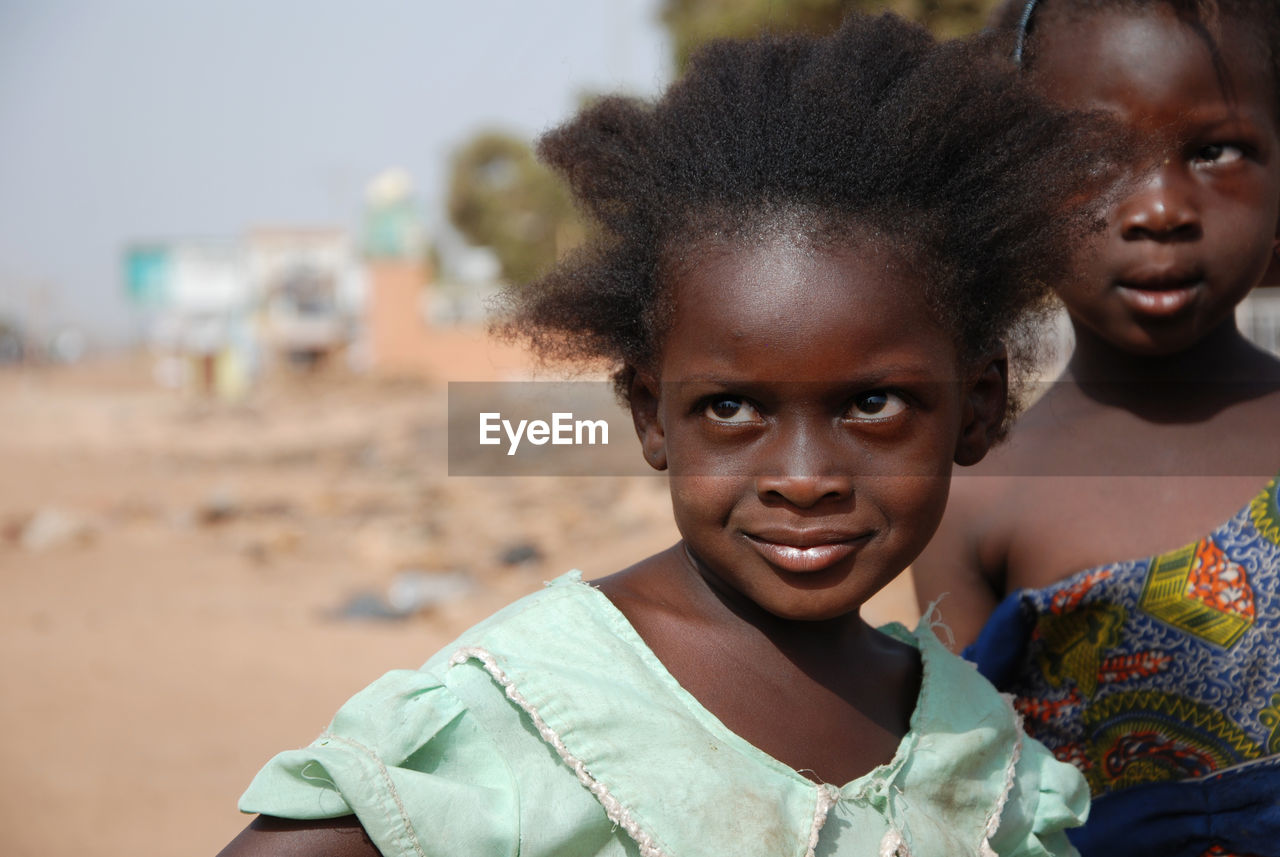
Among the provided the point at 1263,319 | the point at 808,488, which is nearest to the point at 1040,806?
the point at 808,488

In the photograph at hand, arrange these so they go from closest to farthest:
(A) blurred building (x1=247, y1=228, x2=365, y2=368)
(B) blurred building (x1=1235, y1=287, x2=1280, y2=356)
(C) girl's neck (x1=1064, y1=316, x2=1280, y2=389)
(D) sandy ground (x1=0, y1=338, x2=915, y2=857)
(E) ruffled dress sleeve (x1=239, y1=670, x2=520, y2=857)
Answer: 1. (E) ruffled dress sleeve (x1=239, y1=670, x2=520, y2=857)
2. (C) girl's neck (x1=1064, y1=316, x2=1280, y2=389)
3. (D) sandy ground (x1=0, y1=338, x2=915, y2=857)
4. (B) blurred building (x1=1235, y1=287, x2=1280, y2=356)
5. (A) blurred building (x1=247, y1=228, x2=365, y2=368)

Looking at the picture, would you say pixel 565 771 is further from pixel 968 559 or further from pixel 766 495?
pixel 968 559

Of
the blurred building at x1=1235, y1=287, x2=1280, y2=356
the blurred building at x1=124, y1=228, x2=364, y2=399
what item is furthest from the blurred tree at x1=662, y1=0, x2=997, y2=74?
the blurred building at x1=124, y1=228, x2=364, y2=399

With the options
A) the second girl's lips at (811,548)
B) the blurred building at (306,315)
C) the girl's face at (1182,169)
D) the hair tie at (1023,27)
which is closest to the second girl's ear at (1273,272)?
the girl's face at (1182,169)

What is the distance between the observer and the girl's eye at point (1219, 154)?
1786 mm

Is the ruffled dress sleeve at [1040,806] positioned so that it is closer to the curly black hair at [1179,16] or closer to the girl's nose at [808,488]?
the girl's nose at [808,488]

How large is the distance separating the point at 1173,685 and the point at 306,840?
127 centimetres

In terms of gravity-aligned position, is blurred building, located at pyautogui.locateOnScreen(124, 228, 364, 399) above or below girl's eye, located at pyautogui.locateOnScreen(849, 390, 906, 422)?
below

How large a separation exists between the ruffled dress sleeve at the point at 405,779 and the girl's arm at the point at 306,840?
0.02 meters

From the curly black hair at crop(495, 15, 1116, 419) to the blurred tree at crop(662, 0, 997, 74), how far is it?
15 cm

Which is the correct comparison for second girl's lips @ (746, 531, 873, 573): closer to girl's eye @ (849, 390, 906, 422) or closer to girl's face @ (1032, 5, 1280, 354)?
girl's eye @ (849, 390, 906, 422)

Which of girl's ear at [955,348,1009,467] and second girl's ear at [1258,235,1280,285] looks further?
second girl's ear at [1258,235,1280,285]

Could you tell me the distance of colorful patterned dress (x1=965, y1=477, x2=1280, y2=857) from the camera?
1765 millimetres

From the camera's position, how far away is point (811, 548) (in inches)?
55.7
